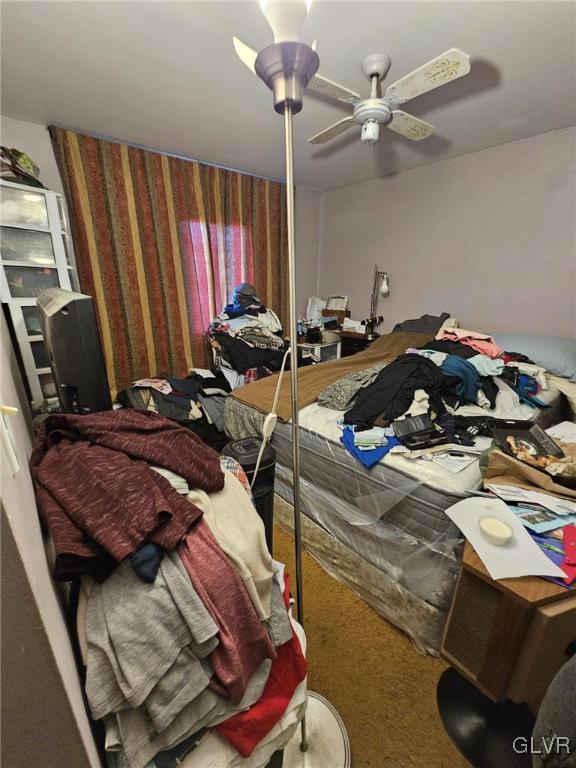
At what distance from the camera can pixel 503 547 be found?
896 mm

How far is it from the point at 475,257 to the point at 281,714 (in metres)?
3.46

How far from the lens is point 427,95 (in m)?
1.90

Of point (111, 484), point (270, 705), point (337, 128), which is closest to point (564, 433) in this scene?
point (270, 705)

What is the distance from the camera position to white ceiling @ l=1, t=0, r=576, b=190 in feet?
4.40

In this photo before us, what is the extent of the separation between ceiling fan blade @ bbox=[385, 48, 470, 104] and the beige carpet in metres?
2.34

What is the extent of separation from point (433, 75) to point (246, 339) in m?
2.10

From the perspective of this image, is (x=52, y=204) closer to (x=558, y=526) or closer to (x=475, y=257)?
(x=558, y=526)

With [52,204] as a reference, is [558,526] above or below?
below

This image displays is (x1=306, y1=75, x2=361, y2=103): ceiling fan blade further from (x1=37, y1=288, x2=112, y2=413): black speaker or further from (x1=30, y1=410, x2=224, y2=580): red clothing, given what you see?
(x1=30, y1=410, x2=224, y2=580): red clothing

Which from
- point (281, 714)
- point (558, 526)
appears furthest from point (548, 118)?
point (281, 714)

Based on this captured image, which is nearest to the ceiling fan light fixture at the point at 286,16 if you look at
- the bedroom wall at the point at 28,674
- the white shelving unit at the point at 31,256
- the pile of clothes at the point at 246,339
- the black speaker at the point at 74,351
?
the bedroom wall at the point at 28,674

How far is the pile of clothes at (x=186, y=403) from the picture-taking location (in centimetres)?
231

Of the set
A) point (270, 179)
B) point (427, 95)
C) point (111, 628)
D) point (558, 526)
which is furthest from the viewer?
point (270, 179)

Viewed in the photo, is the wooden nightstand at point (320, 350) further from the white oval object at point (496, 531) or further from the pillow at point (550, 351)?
the white oval object at point (496, 531)
